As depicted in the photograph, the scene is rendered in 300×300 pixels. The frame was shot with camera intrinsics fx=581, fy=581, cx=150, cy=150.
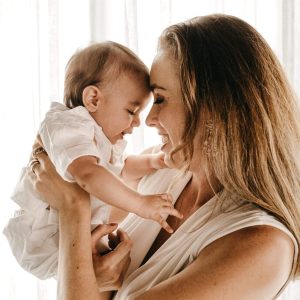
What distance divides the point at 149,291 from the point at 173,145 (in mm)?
408

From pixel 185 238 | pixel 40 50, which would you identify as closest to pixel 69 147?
pixel 185 238

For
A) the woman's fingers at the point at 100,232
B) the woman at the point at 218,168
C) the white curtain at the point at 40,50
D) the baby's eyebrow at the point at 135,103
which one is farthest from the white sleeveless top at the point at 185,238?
the white curtain at the point at 40,50

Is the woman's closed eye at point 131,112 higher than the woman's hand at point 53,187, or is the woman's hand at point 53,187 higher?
the woman's closed eye at point 131,112

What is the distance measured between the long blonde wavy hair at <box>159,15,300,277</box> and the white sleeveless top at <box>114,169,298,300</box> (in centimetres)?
5

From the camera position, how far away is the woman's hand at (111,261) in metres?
1.44

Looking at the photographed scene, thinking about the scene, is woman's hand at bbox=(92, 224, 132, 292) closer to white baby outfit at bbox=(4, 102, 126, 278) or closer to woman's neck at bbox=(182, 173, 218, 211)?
white baby outfit at bbox=(4, 102, 126, 278)

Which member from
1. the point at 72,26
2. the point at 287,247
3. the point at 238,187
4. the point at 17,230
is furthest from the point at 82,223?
the point at 72,26

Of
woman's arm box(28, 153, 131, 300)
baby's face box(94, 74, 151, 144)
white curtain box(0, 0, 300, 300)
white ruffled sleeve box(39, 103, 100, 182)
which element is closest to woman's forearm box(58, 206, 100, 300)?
woman's arm box(28, 153, 131, 300)

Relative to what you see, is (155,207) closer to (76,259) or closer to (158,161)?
(76,259)

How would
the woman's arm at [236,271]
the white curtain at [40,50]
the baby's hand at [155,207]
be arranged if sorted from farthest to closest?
the white curtain at [40,50], the baby's hand at [155,207], the woman's arm at [236,271]

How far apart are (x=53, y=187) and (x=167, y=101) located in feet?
1.19

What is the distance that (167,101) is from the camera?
148 centimetres

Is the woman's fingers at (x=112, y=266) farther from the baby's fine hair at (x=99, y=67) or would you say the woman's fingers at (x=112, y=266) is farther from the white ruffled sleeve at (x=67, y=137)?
the baby's fine hair at (x=99, y=67)

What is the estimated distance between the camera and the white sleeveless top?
130 centimetres
